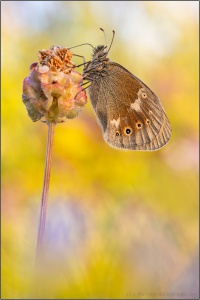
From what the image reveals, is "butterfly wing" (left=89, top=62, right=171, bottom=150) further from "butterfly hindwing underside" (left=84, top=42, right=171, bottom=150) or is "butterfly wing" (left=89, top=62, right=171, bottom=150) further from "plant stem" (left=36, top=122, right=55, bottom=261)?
"plant stem" (left=36, top=122, right=55, bottom=261)

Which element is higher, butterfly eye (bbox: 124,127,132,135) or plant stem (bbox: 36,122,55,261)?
butterfly eye (bbox: 124,127,132,135)

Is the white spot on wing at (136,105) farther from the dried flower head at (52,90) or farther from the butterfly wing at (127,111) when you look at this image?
the dried flower head at (52,90)

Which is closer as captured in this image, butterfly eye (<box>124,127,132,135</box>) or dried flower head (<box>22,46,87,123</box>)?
dried flower head (<box>22,46,87,123</box>)

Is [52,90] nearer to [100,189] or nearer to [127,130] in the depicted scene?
[127,130]

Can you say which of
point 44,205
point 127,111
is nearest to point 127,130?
point 127,111

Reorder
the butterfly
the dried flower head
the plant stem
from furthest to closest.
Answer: the butterfly
the dried flower head
the plant stem

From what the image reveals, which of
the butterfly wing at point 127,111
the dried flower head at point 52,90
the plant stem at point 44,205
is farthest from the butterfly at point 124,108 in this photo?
the plant stem at point 44,205

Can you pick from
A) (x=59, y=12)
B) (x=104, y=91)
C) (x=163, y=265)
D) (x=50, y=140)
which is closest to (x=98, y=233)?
(x=163, y=265)

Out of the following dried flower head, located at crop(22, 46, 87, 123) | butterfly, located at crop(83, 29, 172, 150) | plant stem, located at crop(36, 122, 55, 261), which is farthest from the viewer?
butterfly, located at crop(83, 29, 172, 150)

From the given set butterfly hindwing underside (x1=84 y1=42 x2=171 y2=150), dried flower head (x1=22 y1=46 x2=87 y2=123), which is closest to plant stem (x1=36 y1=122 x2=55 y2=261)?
dried flower head (x1=22 y1=46 x2=87 y2=123)
